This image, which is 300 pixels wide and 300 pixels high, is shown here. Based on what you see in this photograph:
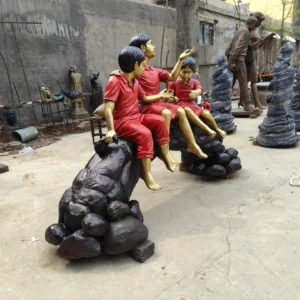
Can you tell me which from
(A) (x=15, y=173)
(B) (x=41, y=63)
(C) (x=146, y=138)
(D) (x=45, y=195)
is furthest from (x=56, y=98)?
(C) (x=146, y=138)

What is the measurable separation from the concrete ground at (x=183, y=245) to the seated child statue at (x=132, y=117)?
21.9 inches

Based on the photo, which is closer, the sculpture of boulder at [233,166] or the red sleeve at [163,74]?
the red sleeve at [163,74]

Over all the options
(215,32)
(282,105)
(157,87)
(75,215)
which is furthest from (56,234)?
(215,32)

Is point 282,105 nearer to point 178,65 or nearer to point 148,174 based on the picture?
point 178,65

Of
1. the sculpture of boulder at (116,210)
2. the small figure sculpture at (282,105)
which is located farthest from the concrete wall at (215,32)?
the sculpture of boulder at (116,210)

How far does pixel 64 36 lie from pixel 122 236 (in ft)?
24.2

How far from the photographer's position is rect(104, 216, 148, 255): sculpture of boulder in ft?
6.85

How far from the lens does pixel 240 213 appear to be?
113 inches

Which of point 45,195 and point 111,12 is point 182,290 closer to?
point 45,195

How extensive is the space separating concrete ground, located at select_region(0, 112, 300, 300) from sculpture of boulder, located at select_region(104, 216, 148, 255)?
0.13m

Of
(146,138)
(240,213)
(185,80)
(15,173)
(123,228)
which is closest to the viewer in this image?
(123,228)

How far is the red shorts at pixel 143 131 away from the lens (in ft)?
8.17

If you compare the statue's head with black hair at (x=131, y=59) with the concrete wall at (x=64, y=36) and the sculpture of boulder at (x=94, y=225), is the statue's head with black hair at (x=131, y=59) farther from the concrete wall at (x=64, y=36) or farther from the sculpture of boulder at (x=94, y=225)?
the concrete wall at (x=64, y=36)

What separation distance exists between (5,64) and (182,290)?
6.70 m
